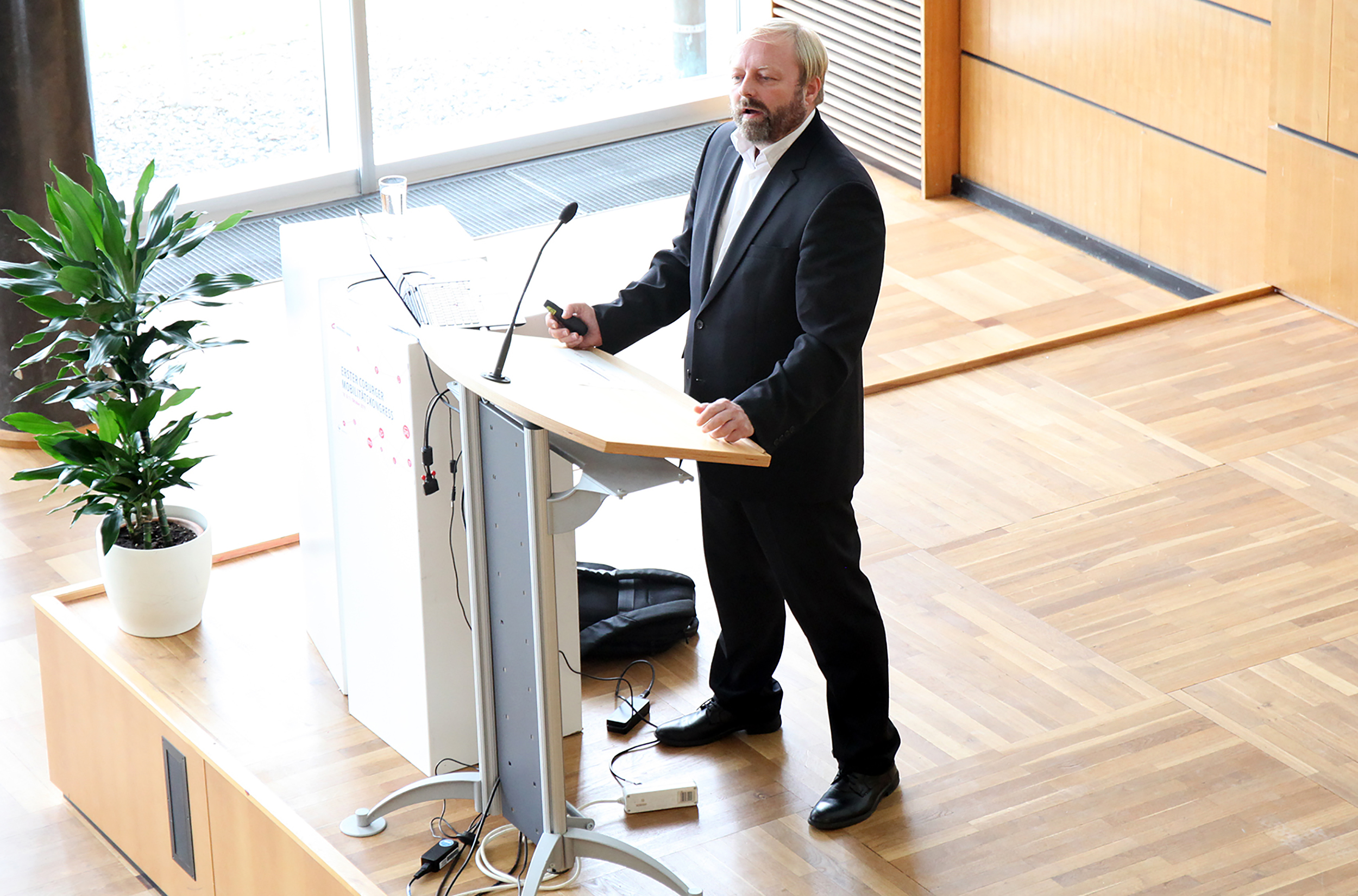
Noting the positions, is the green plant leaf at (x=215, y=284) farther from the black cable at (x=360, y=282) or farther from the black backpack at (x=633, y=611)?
the black backpack at (x=633, y=611)

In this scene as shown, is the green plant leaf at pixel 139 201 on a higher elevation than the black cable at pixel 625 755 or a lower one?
higher

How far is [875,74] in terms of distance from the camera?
24.6ft

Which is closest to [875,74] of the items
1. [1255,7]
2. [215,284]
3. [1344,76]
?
[1255,7]

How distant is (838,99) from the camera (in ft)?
25.6

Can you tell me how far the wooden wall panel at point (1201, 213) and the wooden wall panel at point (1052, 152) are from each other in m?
0.07

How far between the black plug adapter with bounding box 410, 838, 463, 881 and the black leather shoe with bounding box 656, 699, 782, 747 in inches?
21.5

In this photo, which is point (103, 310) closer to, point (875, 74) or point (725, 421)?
point (725, 421)

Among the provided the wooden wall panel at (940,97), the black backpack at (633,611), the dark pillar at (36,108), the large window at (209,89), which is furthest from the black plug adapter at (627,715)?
the large window at (209,89)

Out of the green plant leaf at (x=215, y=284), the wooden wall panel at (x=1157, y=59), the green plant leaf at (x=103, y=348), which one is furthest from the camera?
the wooden wall panel at (x=1157, y=59)

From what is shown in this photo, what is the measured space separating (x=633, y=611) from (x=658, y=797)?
66 centimetres

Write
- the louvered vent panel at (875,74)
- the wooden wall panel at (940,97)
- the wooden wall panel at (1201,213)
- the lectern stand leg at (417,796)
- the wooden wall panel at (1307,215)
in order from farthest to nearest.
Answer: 1. the louvered vent panel at (875,74)
2. the wooden wall panel at (940,97)
3. the wooden wall panel at (1201,213)
4. the wooden wall panel at (1307,215)
5. the lectern stand leg at (417,796)

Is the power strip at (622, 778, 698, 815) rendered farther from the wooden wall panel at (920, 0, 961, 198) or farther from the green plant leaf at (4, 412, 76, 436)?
the wooden wall panel at (920, 0, 961, 198)

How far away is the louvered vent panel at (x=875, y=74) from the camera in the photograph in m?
7.24

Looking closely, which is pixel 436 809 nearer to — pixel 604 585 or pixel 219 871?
pixel 219 871
